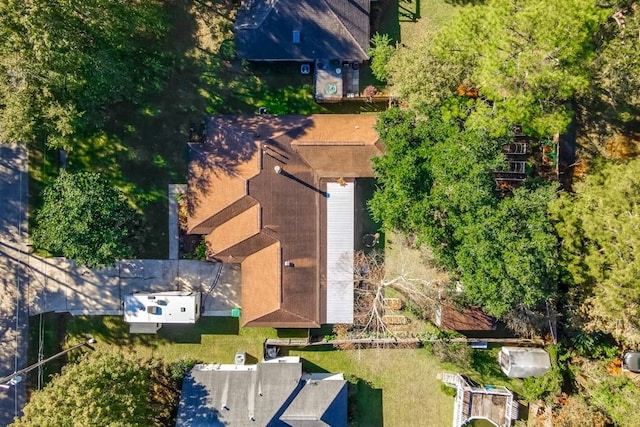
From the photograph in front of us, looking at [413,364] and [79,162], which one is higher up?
[79,162]

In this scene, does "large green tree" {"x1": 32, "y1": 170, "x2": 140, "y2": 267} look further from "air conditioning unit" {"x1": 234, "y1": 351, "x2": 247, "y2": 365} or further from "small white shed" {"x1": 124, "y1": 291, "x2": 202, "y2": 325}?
"air conditioning unit" {"x1": 234, "y1": 351, "x2": 247, "y2": 365}

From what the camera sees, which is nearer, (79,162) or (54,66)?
(54,66)

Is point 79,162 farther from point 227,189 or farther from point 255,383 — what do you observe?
point 255,383

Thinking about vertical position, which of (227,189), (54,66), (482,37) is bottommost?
(227,189)

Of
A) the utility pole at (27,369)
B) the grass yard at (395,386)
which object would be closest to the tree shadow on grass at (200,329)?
the utility pole at (27,369)

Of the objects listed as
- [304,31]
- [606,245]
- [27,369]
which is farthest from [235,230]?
[606,245]

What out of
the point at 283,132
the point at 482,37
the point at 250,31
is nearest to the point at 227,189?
the point at 283,132

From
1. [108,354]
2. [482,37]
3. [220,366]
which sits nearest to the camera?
[482,37]
